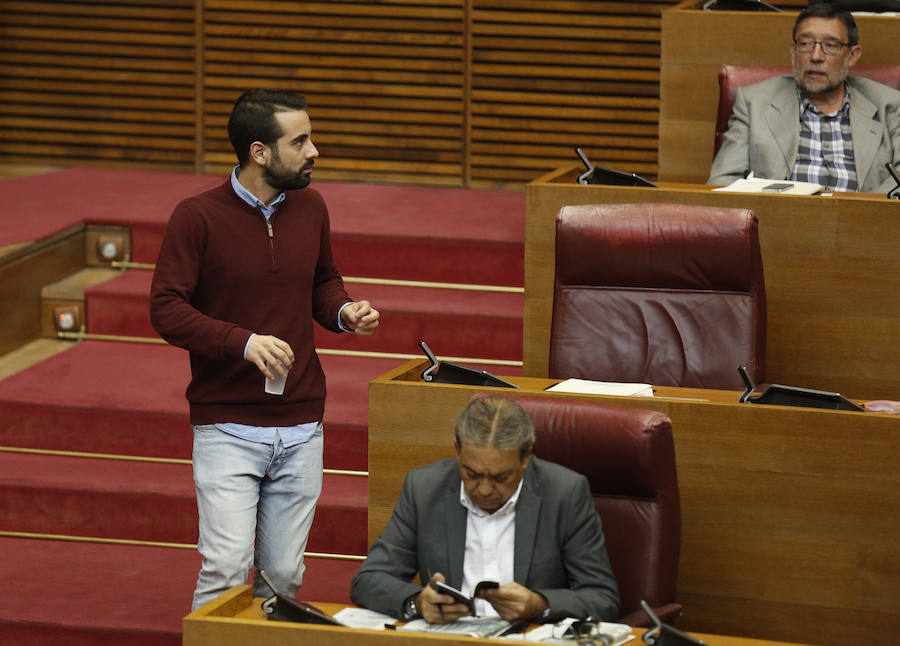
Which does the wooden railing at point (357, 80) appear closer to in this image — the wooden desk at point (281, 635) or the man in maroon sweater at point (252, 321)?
the man in maroon sweater at point (252, 321)

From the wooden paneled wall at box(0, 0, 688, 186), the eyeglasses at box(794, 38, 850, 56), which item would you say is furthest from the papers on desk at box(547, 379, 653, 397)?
the wooden paneled wall at box(0, 0, 688, 186)

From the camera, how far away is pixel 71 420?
158 inches

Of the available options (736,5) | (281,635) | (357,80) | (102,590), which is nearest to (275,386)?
(281,635)

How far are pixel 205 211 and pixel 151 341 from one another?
1919 mm

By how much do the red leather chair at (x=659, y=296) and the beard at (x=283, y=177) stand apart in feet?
2.35

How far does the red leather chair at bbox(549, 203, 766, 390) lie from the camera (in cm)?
316

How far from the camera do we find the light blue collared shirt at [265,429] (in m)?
2.71

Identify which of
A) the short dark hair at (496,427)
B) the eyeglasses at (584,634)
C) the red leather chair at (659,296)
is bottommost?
the eyeglasses at (584,634)

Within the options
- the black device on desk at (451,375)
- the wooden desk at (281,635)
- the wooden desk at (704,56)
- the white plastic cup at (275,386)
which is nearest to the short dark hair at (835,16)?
the wooden desk at (704,56)

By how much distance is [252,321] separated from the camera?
272 centimetres

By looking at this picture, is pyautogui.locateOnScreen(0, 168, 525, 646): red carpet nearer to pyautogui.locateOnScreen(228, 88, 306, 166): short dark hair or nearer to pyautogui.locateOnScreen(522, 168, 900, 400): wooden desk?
pyautogui.locateOnScreen(522, 168, 900, 400): wooden desk

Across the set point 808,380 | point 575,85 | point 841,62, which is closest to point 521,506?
point 808,380

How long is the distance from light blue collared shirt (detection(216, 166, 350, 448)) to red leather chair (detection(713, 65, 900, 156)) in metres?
1.95

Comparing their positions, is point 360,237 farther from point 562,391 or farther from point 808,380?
point 562,391
